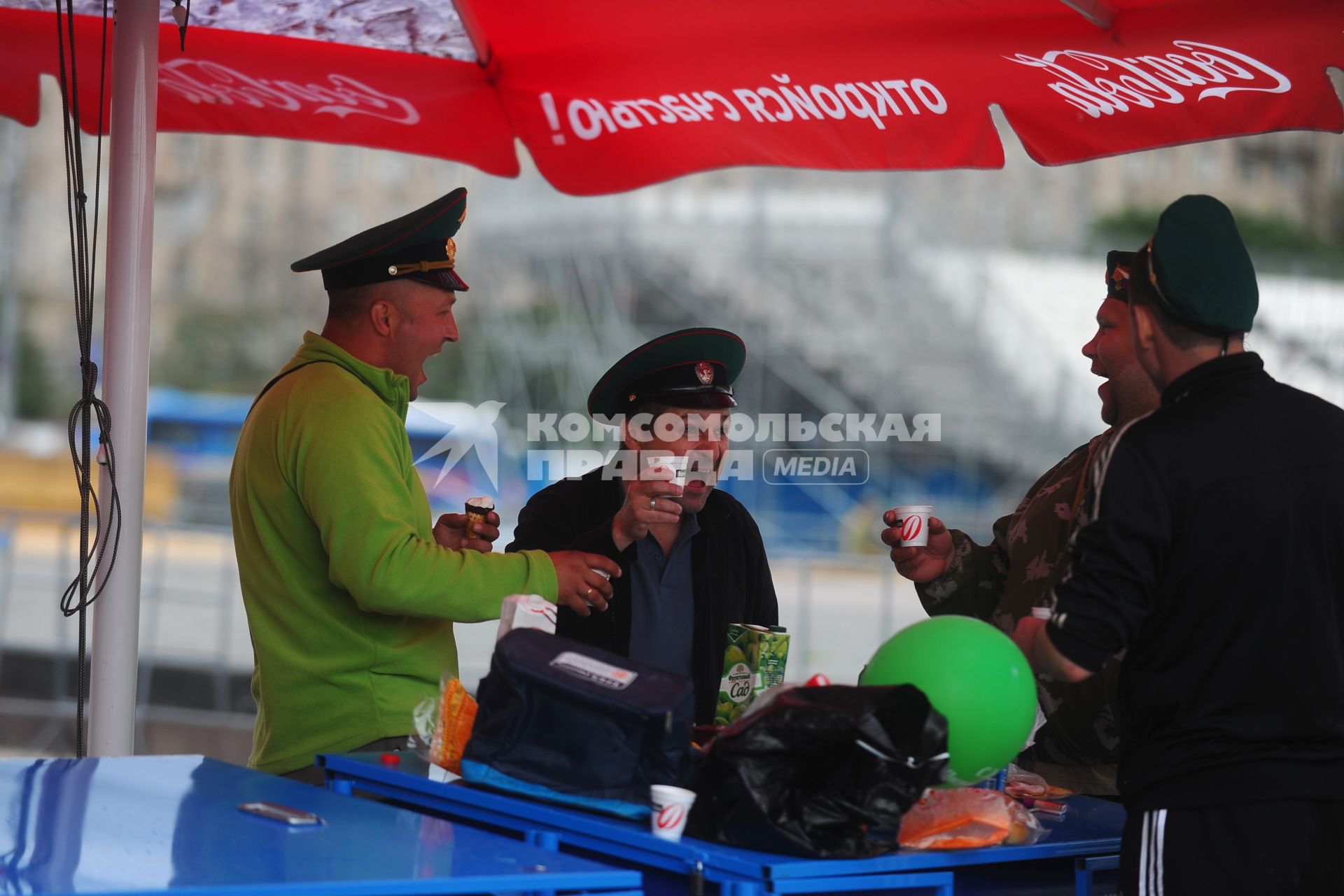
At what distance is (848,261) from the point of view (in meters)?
24.0

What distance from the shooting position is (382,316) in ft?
10.4

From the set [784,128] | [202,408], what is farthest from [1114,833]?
[202,408]

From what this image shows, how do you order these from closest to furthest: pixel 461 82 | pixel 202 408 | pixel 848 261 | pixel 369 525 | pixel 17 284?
pixel 369 525
pixel 461 82
pixel 848 261
pixel 202 408
pixel 17 284

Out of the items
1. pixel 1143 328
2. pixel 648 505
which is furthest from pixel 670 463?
pixel 1143 328

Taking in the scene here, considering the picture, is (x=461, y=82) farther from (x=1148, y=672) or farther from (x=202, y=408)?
(x=202, y=408)

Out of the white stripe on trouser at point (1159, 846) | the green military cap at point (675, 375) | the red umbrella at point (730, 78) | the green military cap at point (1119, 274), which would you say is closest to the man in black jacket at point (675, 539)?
the green military cap at point (675, 375)

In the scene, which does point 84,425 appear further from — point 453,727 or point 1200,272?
point 1200,272

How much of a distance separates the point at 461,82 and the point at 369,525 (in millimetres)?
2093

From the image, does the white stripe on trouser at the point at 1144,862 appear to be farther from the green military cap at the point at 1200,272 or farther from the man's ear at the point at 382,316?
the man's ear at the point at 382,316

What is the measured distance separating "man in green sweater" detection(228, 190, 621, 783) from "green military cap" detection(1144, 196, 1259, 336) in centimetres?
126

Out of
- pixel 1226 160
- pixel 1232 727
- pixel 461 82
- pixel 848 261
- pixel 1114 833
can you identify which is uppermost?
pixel 1226 160

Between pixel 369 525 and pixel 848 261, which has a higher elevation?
pixel 848 261

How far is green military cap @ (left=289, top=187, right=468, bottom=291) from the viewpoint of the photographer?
10.2ft

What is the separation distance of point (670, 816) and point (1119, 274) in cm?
180
